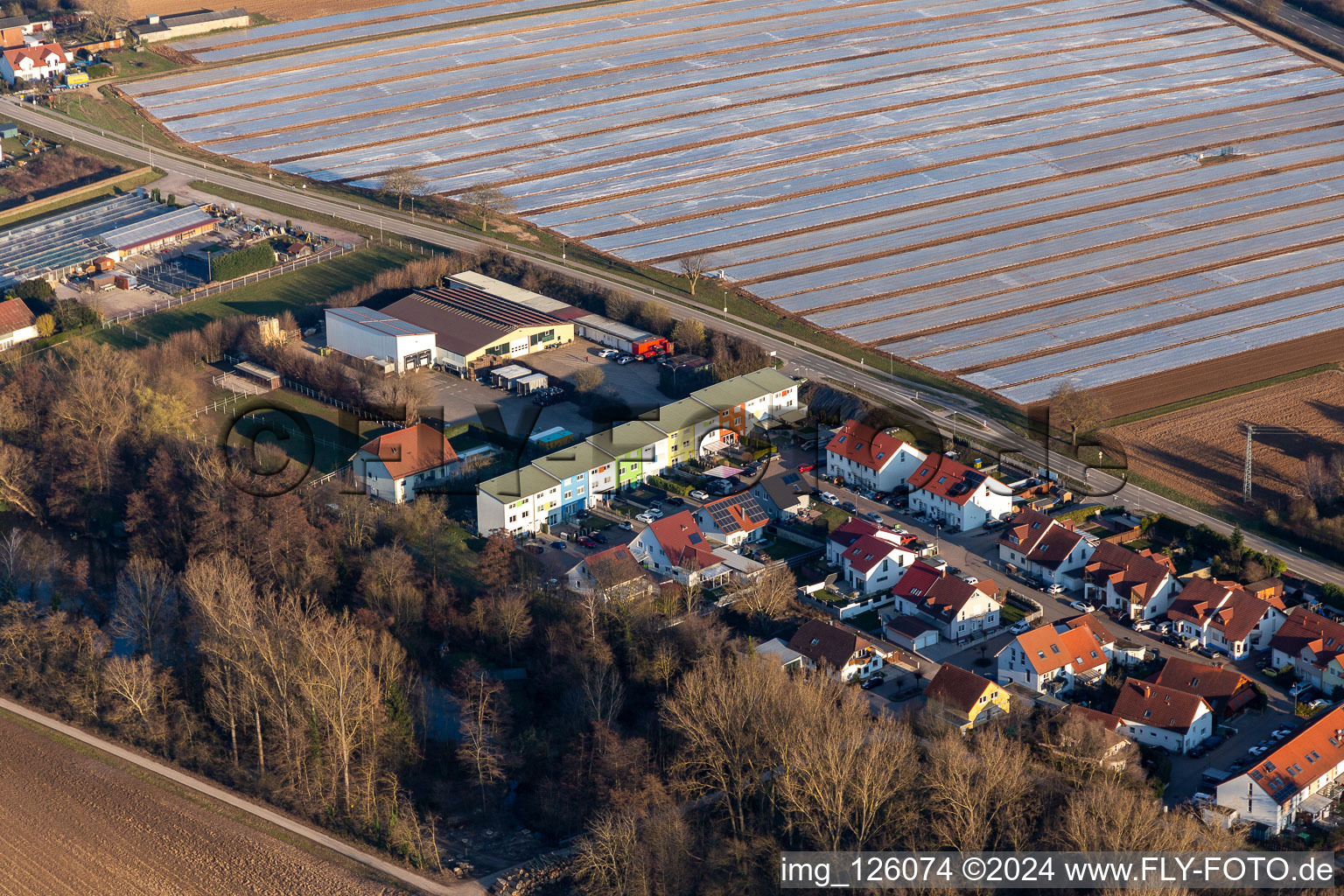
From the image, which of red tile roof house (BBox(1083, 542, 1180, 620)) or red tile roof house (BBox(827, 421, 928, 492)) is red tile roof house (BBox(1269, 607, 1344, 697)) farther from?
red tile roof house (BBox(827, 421, 928, 492))

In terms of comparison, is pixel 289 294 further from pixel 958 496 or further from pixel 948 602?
pixel 948 602

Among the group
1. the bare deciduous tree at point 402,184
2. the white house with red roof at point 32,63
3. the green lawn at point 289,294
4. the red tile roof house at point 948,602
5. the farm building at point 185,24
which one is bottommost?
the red tile roof house at point 948,602

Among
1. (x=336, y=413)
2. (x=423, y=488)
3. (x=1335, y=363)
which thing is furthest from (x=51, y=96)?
(x=1335, y=363)

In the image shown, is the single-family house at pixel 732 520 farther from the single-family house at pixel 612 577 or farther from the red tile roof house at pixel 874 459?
the red tile roof house at pixel 874 459

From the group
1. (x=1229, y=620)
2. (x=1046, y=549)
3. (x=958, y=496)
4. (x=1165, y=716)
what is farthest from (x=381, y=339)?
(x=1165, y=716)

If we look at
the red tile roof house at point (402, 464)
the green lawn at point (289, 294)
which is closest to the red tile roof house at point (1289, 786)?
the red tile roof house at point (402, 464)
